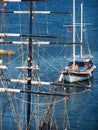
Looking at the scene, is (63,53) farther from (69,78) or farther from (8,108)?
(8,108)

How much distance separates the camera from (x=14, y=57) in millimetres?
124375

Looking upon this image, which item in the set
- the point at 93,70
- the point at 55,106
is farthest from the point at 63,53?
the point at 55,106

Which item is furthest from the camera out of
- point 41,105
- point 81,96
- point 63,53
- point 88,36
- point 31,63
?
point 88,36

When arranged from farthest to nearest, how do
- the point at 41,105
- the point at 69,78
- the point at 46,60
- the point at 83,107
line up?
the point at 46,60 → the point at 69,78 → the point at 83,107 → the point at 41,105

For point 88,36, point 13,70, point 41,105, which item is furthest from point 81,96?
point 88,36

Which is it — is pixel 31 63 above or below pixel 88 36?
above

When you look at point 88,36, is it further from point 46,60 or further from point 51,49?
point 46,60

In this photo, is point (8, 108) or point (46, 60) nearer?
point (8, 108)

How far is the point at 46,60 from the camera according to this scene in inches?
4660

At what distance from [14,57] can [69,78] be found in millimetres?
25008

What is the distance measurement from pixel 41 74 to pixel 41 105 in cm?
2783

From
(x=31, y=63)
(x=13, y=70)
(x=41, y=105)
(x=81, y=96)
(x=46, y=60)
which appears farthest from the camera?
(x=46, y=60)

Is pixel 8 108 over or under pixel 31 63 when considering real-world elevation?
under

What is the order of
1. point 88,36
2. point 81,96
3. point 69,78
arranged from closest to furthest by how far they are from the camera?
1. point 81,96
2. point 69,78
3. point 88,36
